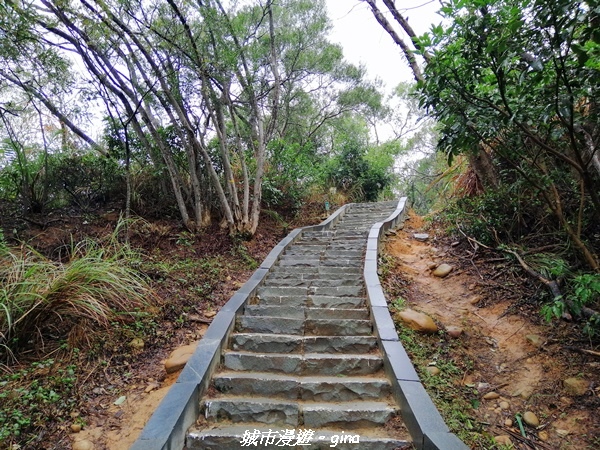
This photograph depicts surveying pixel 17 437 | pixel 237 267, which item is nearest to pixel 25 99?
pixel 237 267

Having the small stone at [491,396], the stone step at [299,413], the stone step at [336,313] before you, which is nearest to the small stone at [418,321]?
the stone step at [336,313]

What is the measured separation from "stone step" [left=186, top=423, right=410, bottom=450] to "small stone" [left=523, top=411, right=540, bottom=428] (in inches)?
42.7

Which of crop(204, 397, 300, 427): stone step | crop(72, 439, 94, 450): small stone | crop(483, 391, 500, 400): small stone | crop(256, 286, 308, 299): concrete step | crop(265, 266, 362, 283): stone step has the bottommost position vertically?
crop(483, 391, 500, 400): small stone

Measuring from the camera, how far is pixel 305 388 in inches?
120

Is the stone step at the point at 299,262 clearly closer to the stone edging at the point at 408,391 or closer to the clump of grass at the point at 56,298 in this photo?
the stone edging at the point at 408,391

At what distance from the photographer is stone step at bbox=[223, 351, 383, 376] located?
3318 millimetres

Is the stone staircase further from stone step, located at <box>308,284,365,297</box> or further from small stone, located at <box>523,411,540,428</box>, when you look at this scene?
small stone, located at <box>523,411,540,428</box>

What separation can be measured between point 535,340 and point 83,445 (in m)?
4.32

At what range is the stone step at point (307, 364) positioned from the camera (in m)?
3.32

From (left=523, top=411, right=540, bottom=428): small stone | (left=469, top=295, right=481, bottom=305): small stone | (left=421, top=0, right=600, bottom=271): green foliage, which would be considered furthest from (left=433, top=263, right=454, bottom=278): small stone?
(left=523, top=411, right=540, bottom=428): small stone

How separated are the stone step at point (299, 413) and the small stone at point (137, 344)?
→ 114 centimetres

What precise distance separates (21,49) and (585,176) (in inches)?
299

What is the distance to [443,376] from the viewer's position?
10.5 ft

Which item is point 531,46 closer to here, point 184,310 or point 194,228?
point 184,310
